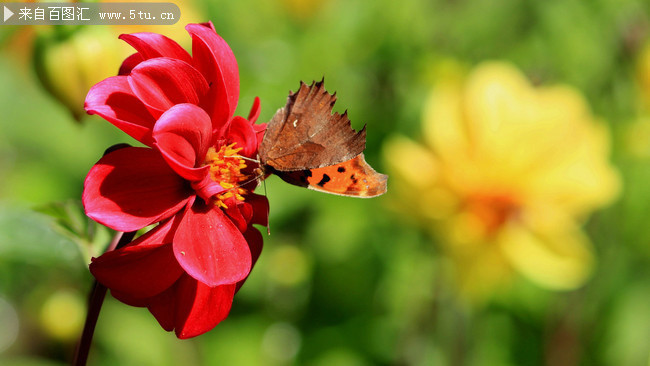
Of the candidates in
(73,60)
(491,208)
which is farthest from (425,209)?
(73,60)

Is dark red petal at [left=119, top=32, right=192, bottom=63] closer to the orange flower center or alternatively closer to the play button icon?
the play button icon

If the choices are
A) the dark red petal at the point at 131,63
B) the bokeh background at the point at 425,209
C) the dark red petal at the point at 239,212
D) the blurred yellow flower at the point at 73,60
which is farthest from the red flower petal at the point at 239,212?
the bokeh background at the point at 425,209

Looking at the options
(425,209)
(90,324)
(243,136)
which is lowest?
(425,209)

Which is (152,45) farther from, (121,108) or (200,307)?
(200,307)

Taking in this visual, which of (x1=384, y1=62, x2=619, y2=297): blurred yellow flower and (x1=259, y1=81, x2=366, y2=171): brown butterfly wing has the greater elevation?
(x1=259, y1=81, x2=366, y2=171): brown butterfly wing

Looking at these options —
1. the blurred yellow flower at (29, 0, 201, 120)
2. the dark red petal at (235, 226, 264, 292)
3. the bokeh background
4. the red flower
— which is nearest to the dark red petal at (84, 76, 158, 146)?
the red flower

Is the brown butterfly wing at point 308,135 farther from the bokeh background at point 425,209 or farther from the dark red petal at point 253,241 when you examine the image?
the bokeh background at point 425,209
